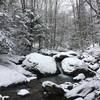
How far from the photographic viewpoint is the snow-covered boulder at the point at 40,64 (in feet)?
46.5

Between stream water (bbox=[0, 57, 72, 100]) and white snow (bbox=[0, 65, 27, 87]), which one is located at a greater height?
white snow (bbox=[0, 65, 27, 87])

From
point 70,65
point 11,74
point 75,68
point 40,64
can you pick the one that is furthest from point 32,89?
point 70,65

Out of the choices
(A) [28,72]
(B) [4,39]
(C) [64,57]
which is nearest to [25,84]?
(A) [28,72]

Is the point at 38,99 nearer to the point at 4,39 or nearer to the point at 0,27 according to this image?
the point at 4,39

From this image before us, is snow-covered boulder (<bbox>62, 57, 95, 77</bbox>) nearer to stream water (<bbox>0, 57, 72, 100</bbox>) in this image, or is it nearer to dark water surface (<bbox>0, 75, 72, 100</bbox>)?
stream water (<bbox>0, 57, 72, 100</bbox>)

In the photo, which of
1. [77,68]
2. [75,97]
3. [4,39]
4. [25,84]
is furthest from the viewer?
[77,68]

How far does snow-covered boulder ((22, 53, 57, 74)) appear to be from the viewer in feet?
46.5

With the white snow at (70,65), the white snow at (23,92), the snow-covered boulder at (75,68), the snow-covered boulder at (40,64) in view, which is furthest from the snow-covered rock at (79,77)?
the white snow at (23,92)

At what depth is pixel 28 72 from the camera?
1393 centimetres

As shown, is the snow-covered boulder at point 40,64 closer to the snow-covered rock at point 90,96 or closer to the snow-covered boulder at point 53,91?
the snow-covered boulder at point 53,91

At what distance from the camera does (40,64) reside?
1438 cm

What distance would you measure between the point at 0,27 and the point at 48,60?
379 cm

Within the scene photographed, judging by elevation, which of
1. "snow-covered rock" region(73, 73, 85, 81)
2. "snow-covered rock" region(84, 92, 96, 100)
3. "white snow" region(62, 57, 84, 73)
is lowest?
"snow-covered rock" region(73, 73, 85, 81)

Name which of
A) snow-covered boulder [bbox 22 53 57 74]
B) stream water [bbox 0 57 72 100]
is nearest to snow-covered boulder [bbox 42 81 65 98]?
stream water [bbox 0 57 72 100]
